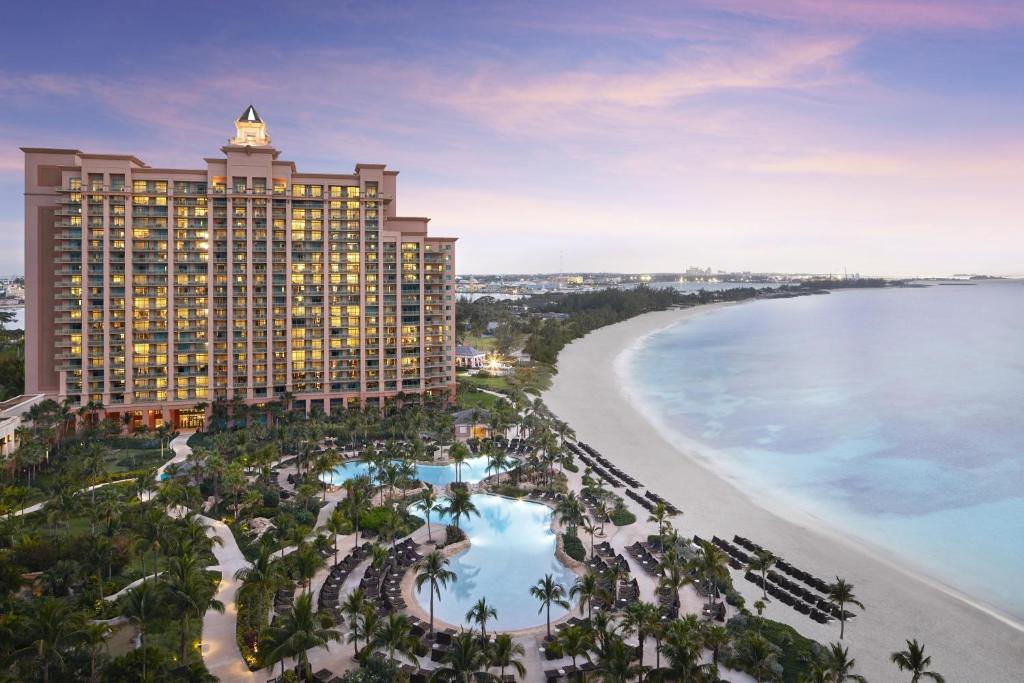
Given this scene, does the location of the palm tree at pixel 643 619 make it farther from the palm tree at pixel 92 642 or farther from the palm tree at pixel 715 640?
the palm tree at pixel 92 642

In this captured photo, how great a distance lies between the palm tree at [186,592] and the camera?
30.2 meters

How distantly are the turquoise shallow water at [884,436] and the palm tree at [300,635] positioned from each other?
43.7 metres

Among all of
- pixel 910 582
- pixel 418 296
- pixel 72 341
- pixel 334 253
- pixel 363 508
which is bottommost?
pixel 910 582

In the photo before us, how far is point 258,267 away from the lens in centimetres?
8512

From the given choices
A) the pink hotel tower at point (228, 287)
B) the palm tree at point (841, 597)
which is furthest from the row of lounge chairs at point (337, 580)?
→ the pink hotel tower at point (228, 287)

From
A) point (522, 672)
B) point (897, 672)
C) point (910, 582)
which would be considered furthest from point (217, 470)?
point (910, 582)

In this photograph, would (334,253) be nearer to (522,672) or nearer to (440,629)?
(440,629)

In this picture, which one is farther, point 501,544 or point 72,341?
point 72,341

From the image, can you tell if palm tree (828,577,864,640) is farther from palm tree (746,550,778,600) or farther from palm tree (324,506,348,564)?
palm tree (324,506,348,564)

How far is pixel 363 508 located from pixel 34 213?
64.4m

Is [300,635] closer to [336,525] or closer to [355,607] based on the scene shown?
[355,607]

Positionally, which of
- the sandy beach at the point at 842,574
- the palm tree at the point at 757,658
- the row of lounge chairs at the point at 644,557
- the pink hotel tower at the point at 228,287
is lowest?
the sandy beach at the point at 842,574

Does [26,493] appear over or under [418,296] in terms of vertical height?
under

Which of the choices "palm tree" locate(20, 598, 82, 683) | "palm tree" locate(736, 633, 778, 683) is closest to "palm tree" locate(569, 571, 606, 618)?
"palm tree" locate(736, 633, 778, 683)
